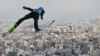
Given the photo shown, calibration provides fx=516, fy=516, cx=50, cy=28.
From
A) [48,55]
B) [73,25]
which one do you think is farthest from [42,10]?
[48,55]

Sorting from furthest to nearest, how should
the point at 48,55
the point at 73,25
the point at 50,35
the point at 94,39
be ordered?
the point at 94,39 < the point at 48,55 < the point at 50,35 < the point at 73,25

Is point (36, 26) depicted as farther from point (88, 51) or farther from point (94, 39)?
point (94, 39)

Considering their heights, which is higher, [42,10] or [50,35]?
[42,10]

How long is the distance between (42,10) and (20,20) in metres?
0.45

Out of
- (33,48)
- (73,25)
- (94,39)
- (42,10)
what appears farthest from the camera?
(94,39)

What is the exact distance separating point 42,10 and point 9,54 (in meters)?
11.2

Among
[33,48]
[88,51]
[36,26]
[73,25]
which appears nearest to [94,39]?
[88,51]

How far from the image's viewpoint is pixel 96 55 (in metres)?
22.7

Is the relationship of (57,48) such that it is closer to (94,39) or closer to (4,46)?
(94,39)

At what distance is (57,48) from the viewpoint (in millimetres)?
22234

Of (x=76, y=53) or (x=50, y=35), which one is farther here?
(x=76, y=53)

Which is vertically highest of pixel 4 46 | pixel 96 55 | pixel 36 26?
pixel 36 26

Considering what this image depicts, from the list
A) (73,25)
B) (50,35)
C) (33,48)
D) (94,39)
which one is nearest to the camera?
(73,25)

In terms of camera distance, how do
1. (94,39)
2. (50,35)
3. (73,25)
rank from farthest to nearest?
(94,39)
(50,35)
(73,25)
